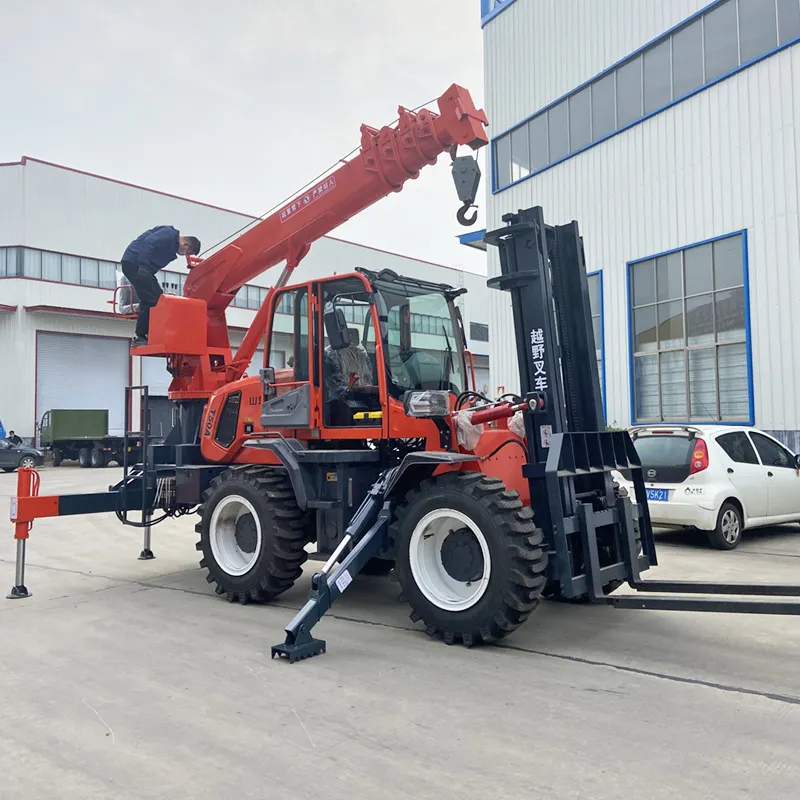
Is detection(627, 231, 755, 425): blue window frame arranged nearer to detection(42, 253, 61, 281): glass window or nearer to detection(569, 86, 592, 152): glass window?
detection(569, 86, 592, 152): glass window

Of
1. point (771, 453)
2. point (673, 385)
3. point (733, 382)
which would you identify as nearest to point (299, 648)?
point (771, 453)

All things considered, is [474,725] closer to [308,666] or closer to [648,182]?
[308,666]

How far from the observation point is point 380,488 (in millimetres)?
6004

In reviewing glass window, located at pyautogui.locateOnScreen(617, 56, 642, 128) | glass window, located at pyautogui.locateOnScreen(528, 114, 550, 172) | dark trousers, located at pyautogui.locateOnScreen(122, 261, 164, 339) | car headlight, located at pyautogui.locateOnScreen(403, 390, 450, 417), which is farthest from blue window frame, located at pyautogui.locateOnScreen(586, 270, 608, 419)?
car headlight, located at pyautogui.locateOnScreen(403, 390, 450, 417)

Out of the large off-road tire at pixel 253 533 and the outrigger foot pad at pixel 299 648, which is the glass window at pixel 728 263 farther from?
the outrigger foot pad at pixel 299 648

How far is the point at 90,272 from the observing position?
117ft

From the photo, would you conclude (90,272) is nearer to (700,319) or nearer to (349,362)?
(700,319)

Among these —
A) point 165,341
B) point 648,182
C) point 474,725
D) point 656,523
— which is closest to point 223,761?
point 474,725

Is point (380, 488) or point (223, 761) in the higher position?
point (380, 488)

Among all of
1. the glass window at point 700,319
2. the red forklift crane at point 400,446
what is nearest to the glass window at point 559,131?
the glass window at point 700,319

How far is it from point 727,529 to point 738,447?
3.60ft

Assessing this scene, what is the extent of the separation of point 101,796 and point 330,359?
408cm

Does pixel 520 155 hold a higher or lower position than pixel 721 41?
lower

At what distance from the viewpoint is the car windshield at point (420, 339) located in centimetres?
648
